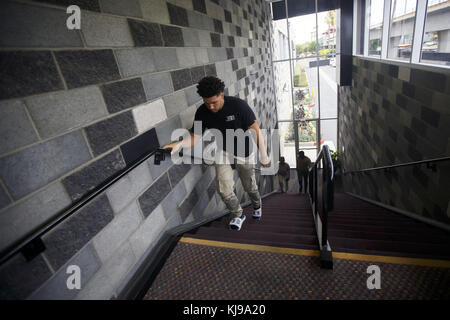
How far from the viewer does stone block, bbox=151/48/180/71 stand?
5.70ft

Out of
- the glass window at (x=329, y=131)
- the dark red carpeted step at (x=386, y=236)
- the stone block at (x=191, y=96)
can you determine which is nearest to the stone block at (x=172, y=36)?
the stone block at (x=191, y=96)

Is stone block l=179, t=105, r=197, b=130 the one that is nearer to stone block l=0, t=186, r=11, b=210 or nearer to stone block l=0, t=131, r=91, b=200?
stone block l=0, t=131, r=91, b=200

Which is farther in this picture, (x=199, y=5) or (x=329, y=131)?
(x=329, y=131)

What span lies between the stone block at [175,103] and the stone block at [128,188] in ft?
1.76

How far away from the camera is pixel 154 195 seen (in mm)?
1671

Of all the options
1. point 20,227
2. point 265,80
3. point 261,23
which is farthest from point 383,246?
point 261,23

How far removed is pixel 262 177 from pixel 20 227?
5365 mm

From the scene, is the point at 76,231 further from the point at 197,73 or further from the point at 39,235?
the point at 197,73

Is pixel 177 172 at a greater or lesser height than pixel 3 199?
lesser

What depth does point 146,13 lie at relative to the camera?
5.40 ft

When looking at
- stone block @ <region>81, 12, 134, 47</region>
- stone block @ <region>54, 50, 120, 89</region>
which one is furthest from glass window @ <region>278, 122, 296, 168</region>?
stone block @ <region>54, 50, 120, 89</region>

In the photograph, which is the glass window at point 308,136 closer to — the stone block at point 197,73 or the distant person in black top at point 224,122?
the stone block at point 197,73

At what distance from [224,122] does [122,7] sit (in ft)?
3.41

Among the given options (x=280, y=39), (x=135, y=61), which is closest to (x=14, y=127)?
(x=135, y=61)
